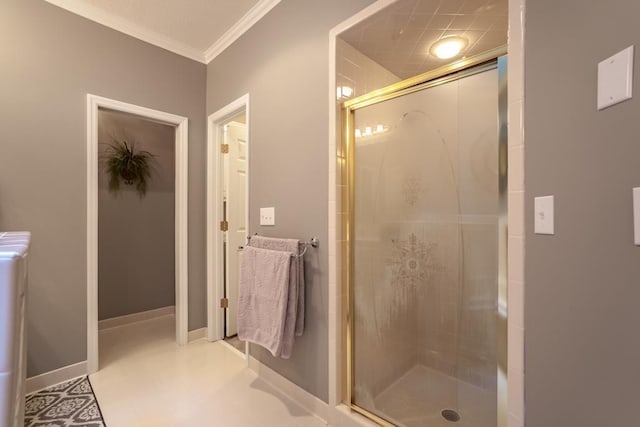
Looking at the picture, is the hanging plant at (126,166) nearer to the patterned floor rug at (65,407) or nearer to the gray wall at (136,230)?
the gray wall at (136,230)

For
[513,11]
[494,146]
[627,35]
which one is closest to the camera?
[627,35]

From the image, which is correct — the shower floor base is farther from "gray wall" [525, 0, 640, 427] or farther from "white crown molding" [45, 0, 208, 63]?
"white crown molding" [45, 0, 208, 63]

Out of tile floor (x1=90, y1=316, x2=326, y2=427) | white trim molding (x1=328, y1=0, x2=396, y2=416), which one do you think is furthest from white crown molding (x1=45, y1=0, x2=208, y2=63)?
tile floor (x1=90, y1=316, x2=326, y2=427)

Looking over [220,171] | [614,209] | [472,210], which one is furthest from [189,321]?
[614,209]

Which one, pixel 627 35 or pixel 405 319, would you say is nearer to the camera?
pixel 627 35

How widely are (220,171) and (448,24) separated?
2.05 m

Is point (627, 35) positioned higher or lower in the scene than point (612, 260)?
higher

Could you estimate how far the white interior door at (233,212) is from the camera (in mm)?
2520

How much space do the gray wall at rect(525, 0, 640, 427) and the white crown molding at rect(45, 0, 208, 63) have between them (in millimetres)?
2588

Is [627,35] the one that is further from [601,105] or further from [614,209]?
[614,209]

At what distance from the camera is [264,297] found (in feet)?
5.32

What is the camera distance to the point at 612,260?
2.16 feet

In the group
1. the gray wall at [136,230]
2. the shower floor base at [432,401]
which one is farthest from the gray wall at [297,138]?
the gray wall at [136,230]

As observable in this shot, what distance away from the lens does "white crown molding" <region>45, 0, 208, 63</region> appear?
1.87 metres
